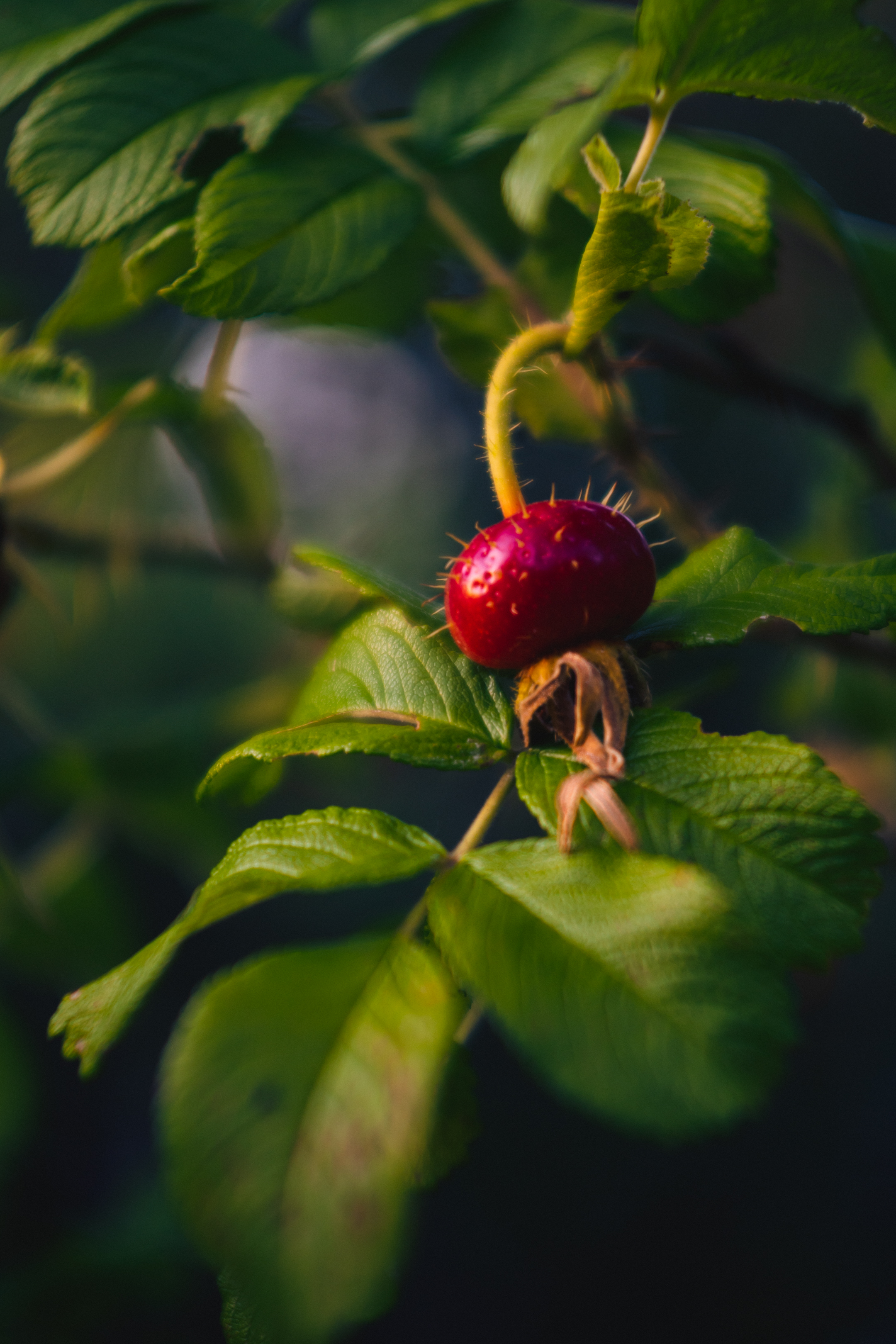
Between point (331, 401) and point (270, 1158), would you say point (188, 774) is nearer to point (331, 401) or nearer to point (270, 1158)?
point (270, 1158)

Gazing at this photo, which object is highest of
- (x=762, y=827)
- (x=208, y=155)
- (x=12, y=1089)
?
(x=208, y=155)

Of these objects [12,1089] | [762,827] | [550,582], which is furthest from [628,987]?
[12,1089]

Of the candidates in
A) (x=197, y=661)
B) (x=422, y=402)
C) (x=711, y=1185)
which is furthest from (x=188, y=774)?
(x=422, y=402)

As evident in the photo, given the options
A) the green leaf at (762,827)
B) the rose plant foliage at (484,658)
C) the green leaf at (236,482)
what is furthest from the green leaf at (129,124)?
the green leaf at (762,827)

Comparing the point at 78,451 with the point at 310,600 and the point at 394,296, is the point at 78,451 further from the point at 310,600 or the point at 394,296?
the point at 394,296

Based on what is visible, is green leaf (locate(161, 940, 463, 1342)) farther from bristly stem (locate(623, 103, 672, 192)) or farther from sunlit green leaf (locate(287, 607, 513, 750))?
bristly stem (locate(623, 103, 672, 192))

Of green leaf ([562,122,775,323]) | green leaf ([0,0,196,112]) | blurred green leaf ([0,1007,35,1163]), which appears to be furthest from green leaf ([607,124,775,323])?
blurred green leaf ([0,1007,35,1163])
